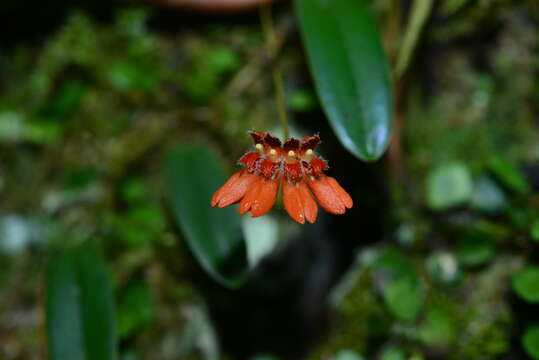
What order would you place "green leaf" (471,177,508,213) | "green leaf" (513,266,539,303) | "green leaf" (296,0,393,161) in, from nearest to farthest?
"green leaf" (296,0,393,161) < "green leaf" (513,266,539,303) < "green leaf" (471,177,508,213)

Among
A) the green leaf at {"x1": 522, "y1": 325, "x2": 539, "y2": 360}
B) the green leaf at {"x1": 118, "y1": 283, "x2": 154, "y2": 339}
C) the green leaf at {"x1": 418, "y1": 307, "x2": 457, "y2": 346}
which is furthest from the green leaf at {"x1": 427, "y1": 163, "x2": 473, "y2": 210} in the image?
the green leaf at {"x1": 118, "y1": 283, "x2": 154, "y2": 339}

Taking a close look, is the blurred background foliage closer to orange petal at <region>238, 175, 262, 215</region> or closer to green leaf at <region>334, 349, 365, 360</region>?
green leaf at <region>334, 349, 365, 360</region>

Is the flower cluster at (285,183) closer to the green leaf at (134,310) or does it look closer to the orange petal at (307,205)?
the orange petal at (307,205)

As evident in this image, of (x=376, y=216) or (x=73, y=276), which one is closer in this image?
(x=73, y=276)

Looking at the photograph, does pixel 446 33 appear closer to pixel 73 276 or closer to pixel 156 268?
pixel 156 268

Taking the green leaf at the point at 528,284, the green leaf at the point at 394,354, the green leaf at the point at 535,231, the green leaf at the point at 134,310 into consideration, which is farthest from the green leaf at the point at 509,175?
the green leaf at the point at 134,310

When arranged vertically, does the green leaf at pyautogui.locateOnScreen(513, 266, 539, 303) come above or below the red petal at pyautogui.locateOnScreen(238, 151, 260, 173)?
below

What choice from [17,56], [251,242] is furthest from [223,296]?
[17,56]
